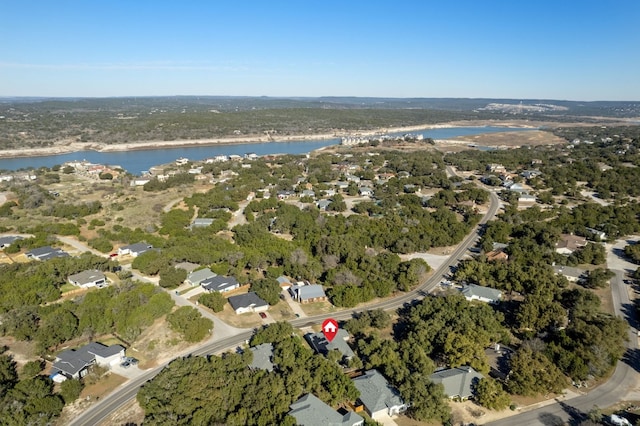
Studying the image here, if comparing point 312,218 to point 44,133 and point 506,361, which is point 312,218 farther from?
point 44,133

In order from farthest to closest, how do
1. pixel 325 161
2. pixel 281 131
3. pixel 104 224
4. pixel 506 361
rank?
pixel 281 131, pixel 325 161, pixel 104 224, pixel 506 361

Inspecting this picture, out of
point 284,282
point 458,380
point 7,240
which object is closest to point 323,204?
point 284,282

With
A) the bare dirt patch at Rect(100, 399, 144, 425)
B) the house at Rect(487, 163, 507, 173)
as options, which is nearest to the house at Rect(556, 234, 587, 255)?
the bare dirt patch at Rect(100, 399, 144, 425)

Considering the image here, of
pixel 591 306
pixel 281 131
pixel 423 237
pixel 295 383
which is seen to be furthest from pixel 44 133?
pixel 591 306

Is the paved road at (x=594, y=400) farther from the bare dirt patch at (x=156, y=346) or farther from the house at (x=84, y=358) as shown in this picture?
the house at (x=84, y=358)

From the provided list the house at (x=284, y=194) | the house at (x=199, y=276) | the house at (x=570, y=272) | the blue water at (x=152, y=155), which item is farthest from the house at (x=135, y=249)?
the blue water at (x=152, y=155)

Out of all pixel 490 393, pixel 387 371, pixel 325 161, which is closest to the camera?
pixel 490 393
